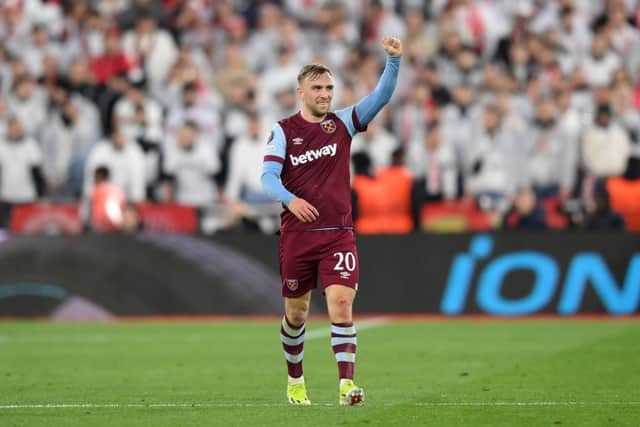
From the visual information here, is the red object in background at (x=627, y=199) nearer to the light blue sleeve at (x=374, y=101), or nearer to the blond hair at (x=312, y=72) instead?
the light blue sleeve at (x=374, y=101)

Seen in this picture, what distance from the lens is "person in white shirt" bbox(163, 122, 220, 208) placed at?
21.4 meters

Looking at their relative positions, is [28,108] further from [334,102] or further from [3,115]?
A: [334,102]

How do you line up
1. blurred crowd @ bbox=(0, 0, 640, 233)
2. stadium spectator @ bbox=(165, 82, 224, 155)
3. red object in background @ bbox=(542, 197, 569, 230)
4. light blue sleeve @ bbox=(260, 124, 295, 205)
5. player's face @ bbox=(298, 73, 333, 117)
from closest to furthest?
1. light blue sleeve @ bbox=(260, 124, 295, 205)
2. player's face @ bbox=(298, 73, 333, 117)
3. red object in background @ bbox=(542, 197, 569, 230)
4. blurred crowd @ bbox=(0, 0, 640, 233)
5. stadium spectator @ bbox=(165, 82, 224, 155)

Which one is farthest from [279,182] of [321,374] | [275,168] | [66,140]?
[66,140]

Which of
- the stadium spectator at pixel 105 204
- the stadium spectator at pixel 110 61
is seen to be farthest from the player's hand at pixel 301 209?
the stadium spectator at pixel 110 61

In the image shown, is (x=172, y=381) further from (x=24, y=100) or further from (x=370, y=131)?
(x=24, y=100)

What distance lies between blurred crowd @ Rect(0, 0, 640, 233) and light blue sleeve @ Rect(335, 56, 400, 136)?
9.56m

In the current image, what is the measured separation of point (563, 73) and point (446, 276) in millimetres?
4575

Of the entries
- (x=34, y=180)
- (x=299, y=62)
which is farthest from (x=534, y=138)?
(x=34, y=180)

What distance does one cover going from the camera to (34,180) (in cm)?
2211

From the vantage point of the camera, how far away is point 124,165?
21.2 metres

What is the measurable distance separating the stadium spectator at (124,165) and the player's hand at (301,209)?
1175cm

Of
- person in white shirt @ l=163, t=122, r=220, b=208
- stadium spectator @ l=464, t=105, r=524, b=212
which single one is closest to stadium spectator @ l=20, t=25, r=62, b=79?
person in white shirt @ l=163, t=122, r=220, b=208

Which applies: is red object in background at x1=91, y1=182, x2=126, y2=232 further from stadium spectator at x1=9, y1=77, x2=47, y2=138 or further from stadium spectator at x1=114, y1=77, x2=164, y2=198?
stadium spectator at x1=9, y1=77, x2=47, y2=138
